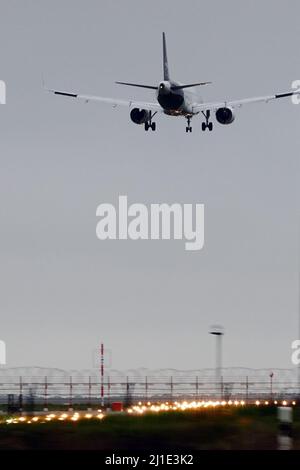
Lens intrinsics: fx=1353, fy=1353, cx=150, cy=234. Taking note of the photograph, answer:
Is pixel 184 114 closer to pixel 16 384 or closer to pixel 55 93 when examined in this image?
pixel 55 93

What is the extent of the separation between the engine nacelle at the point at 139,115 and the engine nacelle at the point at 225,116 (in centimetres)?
666

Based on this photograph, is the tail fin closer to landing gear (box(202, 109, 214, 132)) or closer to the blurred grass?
landing gear (box(202, 109, 214, 132))

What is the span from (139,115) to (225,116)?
25.6 feet

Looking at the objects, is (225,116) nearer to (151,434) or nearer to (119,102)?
(119,102)

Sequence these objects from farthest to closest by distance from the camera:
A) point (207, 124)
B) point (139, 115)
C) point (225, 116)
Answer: point (207, 124) < point (139, 115) < point (225, 116)

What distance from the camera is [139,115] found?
12275cm

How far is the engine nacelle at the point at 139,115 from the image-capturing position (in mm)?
122562

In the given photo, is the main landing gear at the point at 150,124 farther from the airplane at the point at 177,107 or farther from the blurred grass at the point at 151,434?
the blurred grass at the point at 151,434

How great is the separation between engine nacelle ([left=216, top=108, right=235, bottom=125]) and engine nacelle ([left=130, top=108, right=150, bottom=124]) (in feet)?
21.9

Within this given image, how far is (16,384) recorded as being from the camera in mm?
107188

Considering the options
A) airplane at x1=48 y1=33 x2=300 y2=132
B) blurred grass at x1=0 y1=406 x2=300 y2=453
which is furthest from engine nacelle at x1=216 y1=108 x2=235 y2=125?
blurred grass at x1=0 y1=406 x2=300 y2=453

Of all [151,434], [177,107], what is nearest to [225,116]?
[177,107]

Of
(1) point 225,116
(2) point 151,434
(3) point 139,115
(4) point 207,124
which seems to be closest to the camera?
(2) point 151,434
